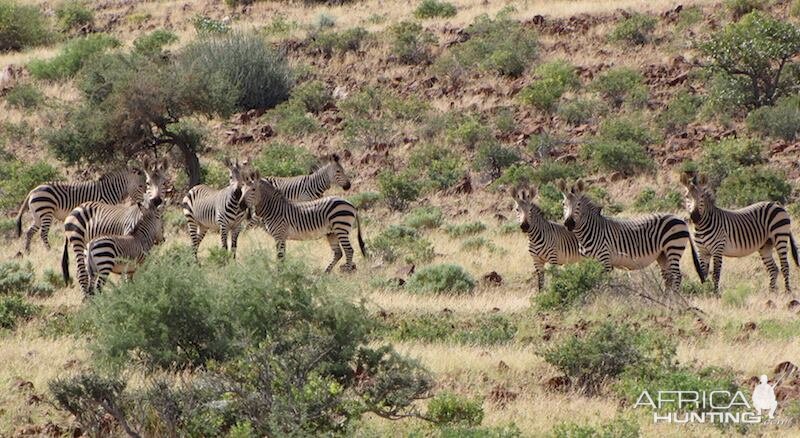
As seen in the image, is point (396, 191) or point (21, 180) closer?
point (396, 191)

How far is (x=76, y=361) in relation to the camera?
13453 mm

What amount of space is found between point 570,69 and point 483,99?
2.27 meters

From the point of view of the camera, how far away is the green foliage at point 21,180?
2917cm

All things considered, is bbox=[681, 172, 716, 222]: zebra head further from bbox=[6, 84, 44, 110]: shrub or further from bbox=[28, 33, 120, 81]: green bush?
bbox=[28, 33, 120, 81]: green bush

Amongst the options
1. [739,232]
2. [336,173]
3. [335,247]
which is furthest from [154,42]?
[739,232]

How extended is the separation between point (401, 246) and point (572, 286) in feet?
20.5

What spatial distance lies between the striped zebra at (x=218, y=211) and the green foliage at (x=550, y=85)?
987cm

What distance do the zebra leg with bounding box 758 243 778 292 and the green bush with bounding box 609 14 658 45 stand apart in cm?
1562

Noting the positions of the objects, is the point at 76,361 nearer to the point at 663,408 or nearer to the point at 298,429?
the point at 298,429

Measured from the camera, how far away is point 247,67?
117ft

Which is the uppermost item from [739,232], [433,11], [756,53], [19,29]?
[19,29]

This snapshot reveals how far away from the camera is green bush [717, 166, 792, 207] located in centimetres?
2491

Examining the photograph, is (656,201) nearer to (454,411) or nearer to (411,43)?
(411,43)

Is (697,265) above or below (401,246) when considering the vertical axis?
below
